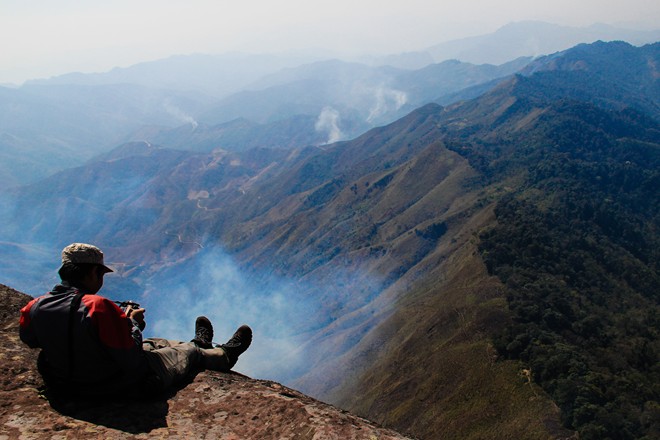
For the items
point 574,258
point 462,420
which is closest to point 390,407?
point 462,420

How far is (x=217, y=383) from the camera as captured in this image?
10.5 meters

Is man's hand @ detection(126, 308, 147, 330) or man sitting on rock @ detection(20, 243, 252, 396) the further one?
man's hand @ detection(126, 308, 147, 330)

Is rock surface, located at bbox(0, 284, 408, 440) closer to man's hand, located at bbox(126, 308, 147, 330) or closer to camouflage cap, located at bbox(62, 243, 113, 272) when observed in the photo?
man's hand, located at bbox(126, 308, 147, 330)

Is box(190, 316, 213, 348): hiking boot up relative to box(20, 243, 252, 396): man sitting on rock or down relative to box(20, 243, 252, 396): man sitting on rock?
down

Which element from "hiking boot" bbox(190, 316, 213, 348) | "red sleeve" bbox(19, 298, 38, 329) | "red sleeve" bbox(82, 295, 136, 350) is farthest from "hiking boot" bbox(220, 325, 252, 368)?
"red sleeve" bbox(19, 298, 38, 329)

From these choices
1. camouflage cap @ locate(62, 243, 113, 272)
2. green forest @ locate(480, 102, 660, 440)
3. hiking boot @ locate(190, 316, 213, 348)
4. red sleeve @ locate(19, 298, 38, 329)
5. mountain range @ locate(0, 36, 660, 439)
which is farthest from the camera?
mountain range @ locate(0, 36, 660, 439)

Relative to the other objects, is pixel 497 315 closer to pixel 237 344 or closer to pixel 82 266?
pixel 237 344

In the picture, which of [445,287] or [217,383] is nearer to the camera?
[217,383]

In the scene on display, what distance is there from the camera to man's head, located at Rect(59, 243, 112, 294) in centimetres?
818

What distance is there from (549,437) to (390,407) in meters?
28.5

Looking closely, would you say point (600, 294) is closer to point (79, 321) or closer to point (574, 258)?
point (574, 258)

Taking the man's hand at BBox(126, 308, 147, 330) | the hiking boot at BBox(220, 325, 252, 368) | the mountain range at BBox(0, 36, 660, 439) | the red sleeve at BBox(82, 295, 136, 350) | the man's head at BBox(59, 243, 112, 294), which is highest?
the man's head at BBox(59, 243, 112, 294)

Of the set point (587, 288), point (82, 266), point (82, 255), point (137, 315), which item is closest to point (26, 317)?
point (82, 266)

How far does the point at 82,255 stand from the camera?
8250mm
